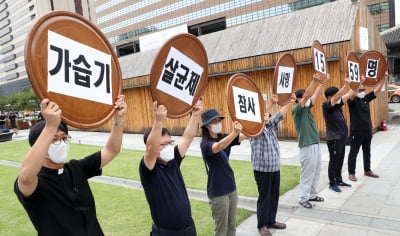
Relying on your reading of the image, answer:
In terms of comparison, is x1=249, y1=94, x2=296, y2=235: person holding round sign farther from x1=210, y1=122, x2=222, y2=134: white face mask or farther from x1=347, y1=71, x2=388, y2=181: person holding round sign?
x1=347, y1=71, x2=388, y2=181: person holding round sign

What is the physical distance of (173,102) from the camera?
275 centimetres

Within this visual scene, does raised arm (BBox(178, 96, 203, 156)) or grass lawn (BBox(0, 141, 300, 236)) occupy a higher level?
raised arm (BBox(178, 96, 203, 156))

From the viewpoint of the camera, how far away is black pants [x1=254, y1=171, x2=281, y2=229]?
4.53 m

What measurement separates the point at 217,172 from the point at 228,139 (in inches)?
22.0

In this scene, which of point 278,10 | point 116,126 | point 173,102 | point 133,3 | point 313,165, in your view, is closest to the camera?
point 116,126

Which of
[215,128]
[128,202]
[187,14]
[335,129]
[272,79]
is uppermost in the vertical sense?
[187,14]

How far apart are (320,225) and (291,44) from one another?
26.3 ft

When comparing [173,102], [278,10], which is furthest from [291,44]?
[278,10]

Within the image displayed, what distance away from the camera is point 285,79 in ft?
15.3

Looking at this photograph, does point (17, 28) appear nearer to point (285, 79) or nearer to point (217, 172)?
point (285, 79)

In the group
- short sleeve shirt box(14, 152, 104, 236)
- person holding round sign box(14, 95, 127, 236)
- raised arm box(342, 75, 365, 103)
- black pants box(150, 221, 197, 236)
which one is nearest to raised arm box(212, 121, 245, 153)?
black pants box(150, 221, 197, 236)

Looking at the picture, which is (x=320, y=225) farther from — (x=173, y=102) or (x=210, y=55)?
(x=210, y=55)

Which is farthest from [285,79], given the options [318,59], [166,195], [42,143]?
[42,143]

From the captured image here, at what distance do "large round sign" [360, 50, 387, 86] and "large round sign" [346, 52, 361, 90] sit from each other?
32 centimetres
